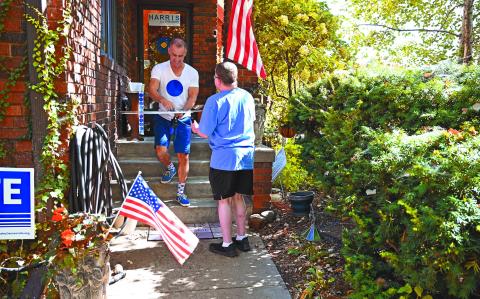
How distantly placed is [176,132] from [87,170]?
5.45ft

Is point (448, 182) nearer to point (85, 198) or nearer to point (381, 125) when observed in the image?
point (381, 125)

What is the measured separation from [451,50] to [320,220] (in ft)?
42.8

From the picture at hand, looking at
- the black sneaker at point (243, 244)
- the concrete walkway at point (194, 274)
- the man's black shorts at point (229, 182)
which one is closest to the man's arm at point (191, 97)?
the man's black shorts at point (229, 182)

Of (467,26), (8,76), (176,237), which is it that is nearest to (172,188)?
(176,237)

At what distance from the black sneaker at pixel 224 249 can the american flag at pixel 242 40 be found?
2450 mm

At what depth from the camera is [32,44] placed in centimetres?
318

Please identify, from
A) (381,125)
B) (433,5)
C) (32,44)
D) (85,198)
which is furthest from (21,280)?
(433,5)

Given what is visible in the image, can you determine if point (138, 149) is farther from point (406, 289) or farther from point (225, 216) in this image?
point (406, 289)

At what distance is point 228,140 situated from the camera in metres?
4.09

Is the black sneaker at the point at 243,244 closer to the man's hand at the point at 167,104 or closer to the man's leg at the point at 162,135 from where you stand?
the man's leg at the point at 162,135

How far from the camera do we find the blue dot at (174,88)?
5109 millimetres

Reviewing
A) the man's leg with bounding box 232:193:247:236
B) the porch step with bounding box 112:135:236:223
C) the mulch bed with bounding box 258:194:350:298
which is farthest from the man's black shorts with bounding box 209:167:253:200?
the porch step with bounding box 112:135:236:223

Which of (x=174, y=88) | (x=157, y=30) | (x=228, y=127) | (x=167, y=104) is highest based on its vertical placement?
(x=157, y=30)

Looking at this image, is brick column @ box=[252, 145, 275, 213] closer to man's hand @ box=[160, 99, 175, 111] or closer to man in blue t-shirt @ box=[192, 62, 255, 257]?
man in blue t-shirt @ box=[192, 62, 255, 257]
